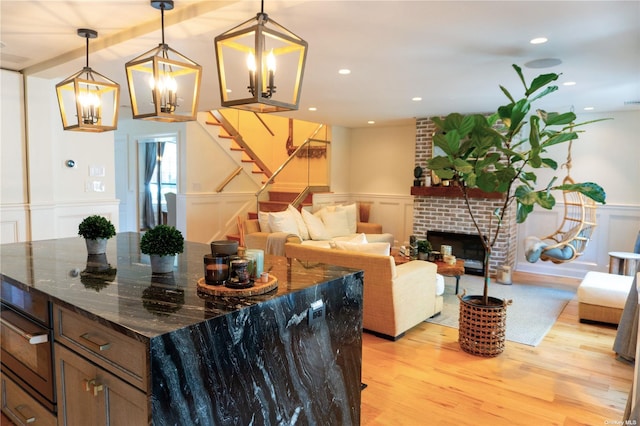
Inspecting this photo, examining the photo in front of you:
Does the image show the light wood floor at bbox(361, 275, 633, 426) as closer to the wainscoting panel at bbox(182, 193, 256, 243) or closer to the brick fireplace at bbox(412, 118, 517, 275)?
the brick fireplace at bbox(412, 118, 517, 275)

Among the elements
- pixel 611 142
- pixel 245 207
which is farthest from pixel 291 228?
pixel 611 142

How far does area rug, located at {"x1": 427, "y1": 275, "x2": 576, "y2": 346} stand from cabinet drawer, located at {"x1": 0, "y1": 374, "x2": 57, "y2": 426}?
3389 millimetres

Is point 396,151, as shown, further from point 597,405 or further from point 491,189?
point 597,405

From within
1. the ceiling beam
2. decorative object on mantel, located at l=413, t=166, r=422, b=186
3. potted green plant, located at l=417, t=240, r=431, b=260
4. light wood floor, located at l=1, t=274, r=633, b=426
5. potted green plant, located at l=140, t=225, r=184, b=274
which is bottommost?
light wood floor, located at l=1, t=274, r=633, b=426

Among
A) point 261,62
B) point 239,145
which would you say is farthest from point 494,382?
point 239,145

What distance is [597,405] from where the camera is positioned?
2.74 m

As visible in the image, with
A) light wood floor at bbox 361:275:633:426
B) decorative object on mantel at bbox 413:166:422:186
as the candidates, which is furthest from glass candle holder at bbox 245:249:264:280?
decorative object on mantel at bbox 413:166:422:186

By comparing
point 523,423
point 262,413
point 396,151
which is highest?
point 396,151

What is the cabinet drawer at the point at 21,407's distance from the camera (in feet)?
6.32

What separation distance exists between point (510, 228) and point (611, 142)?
71.8 inches

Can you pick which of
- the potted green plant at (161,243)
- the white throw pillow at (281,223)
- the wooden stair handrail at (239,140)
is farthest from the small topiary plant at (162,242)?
the wooden stair handrail at (239,140)

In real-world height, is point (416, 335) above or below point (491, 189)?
below

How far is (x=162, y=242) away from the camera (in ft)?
6.61

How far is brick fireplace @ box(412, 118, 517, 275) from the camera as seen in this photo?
20.9ft
